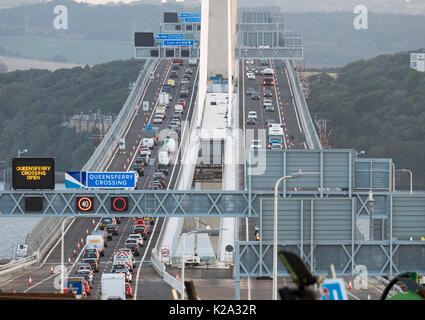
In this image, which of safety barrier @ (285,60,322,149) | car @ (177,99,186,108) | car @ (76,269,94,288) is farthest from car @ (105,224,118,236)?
car @ (177,99,186,108)

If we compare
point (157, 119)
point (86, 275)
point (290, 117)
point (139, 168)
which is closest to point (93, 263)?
point (86, 275)

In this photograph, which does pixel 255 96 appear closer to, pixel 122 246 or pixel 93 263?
pixel 122 246

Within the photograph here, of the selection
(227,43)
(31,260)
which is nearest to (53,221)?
(31,260)

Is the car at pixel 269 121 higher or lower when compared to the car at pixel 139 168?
higher

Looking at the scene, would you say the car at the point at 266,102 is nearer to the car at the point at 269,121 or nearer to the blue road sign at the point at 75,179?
the car at the point at 269,121

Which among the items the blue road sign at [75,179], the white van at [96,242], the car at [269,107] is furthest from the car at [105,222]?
the car at [269,107]

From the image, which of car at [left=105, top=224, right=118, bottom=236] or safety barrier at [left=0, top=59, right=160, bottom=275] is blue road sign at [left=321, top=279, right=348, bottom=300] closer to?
safety barrier at [left=0, top=59, right=160, bottom=275]
